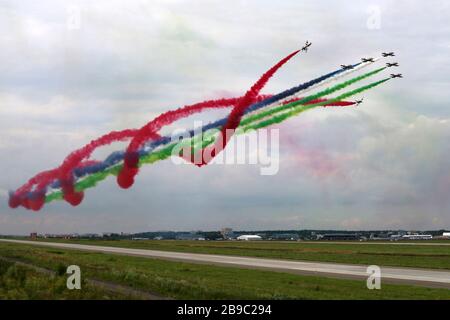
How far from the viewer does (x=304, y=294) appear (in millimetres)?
37562

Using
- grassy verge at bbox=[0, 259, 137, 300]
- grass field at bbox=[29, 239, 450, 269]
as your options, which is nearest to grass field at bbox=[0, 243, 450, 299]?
grassy verge at bbox=[0, 259, 137, 300]

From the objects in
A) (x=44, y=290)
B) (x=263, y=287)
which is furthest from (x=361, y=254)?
(x=44, y=290)

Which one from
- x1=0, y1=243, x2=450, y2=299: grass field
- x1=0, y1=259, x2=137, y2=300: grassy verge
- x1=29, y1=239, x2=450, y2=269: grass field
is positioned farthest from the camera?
x1=29, y1=239, x2=450, y2=269: grass field

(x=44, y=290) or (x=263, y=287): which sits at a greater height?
(x=44, y=290)

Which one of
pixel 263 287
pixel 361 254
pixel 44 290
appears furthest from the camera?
pixel 361 254

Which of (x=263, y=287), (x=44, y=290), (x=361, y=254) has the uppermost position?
(x=44, y=290)

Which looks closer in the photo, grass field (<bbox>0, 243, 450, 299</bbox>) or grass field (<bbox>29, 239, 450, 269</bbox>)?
grass field (<bbox>0, 243, 450, 299</bbox>)

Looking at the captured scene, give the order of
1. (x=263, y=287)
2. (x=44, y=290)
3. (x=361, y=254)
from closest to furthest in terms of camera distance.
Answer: (x=44, y=290)
(x=263, y=287)
(x=361, y=254)

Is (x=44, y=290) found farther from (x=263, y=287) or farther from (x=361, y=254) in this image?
(x=361, y=254)

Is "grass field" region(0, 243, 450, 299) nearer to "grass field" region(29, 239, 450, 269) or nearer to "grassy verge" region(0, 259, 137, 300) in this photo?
"grassy verge" region(0, 259, 137, 300)

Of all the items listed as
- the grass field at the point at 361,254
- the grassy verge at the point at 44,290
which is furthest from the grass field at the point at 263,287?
the grass field at the point at 361,254

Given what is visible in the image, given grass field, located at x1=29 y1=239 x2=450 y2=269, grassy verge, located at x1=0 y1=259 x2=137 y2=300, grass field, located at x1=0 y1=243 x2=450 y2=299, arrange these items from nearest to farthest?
grassy verge, located at x1=0 y1=259 x2=137 y2=300 → grass field, located at x1=0 y1=243 x2=450 y2=299 → grass field, located at x1=29 y1=239 x2=450 y2=269

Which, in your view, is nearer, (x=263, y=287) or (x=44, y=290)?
(x=44, y=290)
